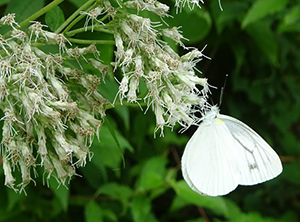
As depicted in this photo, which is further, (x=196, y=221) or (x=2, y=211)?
(x=196, y=221)

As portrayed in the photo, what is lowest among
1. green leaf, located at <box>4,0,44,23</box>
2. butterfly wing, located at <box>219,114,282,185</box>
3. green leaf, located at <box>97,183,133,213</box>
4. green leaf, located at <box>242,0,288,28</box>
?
green leaf, located at <box>97,183,133,213</box>

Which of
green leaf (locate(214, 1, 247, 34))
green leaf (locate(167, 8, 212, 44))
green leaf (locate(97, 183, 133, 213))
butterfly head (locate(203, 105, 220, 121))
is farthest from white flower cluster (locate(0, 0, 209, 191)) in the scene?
green leaf (locate(214, 1, 247, 34))

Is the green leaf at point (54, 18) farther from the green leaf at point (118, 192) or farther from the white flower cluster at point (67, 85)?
the green leaf at point (118, 192)

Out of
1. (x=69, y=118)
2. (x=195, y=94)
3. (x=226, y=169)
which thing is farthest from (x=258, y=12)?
(x=69, y=118)

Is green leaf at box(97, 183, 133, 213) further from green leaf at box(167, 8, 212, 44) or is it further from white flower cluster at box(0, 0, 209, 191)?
white flower cluster at box(0, 0, 209, 191)

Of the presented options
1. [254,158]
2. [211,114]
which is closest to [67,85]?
[211,114]

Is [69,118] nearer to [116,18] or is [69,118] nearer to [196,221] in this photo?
[116,18]
